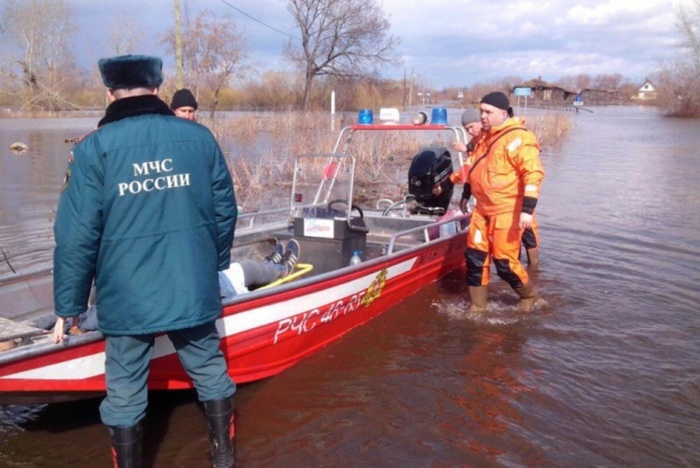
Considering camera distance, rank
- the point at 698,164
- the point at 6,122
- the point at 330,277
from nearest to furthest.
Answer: the point at 330,277
the point at 698,164
the point at 6,122

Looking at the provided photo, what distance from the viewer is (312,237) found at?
17.6 feet

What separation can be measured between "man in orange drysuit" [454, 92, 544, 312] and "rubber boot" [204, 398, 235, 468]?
2.78m

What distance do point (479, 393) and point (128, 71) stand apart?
3093mm

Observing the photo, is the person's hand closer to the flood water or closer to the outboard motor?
the flood water

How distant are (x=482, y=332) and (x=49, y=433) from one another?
A: 3.48m

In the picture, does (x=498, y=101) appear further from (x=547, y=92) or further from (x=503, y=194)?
(x=547, y=92)

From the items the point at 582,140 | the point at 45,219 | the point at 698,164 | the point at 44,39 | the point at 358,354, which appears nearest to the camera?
the point at 358,354

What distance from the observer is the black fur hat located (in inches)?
101

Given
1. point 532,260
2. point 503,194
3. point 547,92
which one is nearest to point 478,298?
point 503,194

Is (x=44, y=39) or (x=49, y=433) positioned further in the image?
(x=44, y=39)

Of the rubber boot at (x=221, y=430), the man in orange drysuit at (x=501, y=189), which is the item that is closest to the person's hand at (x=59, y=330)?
the rubber boot at (x=221, y=430)

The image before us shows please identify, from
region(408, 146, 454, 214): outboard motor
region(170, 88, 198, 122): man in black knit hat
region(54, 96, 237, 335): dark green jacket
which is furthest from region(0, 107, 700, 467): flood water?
region(170, 88, 198, 122): man in black knit hat

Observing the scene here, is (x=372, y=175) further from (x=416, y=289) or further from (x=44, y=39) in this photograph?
(x=44, y=39)

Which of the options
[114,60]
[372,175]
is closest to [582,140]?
[372,175]
